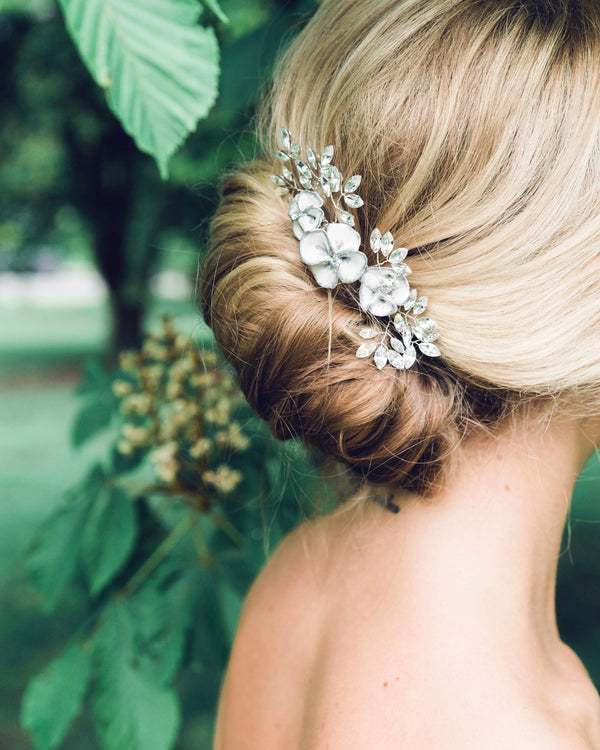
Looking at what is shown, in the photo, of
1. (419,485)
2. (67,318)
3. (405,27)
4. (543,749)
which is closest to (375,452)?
(419,485)

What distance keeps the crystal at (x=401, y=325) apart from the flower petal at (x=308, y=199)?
20cm

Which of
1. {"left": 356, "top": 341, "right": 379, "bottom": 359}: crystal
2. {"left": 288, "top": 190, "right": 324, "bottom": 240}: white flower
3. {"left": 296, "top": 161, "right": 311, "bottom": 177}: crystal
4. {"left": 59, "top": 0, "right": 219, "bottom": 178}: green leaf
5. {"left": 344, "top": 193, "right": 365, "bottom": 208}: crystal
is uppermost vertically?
{"left": 59, "top": 0, "right": 219, "bottom": 178}: green leaf

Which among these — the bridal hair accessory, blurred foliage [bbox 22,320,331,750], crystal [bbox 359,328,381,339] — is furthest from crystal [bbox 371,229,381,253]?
blurred foliage [bbox 22,320,331,750]

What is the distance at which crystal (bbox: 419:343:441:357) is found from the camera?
3.26 ft

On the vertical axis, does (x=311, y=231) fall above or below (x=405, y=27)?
below

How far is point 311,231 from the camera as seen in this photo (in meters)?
1.00

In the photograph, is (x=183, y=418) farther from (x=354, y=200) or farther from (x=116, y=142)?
(x=116, y=142)

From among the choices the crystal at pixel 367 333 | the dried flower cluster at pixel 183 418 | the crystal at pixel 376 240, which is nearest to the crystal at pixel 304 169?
the crystal at pixel 376 240

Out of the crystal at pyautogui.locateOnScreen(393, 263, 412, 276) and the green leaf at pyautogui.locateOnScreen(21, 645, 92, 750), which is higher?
the crystal at pyautogui.locateOnScreen(393, 263, 412, 276)

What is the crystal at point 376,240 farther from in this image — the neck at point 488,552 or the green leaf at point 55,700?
the green leaf at point 55,700

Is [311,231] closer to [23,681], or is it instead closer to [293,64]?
[293,64]

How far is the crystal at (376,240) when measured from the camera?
1006 mm

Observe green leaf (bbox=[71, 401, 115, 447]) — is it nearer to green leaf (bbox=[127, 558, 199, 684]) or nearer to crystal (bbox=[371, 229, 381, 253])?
green leaf (bbox=[127, 558, 199, 684])

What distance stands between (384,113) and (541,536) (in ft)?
2.27
